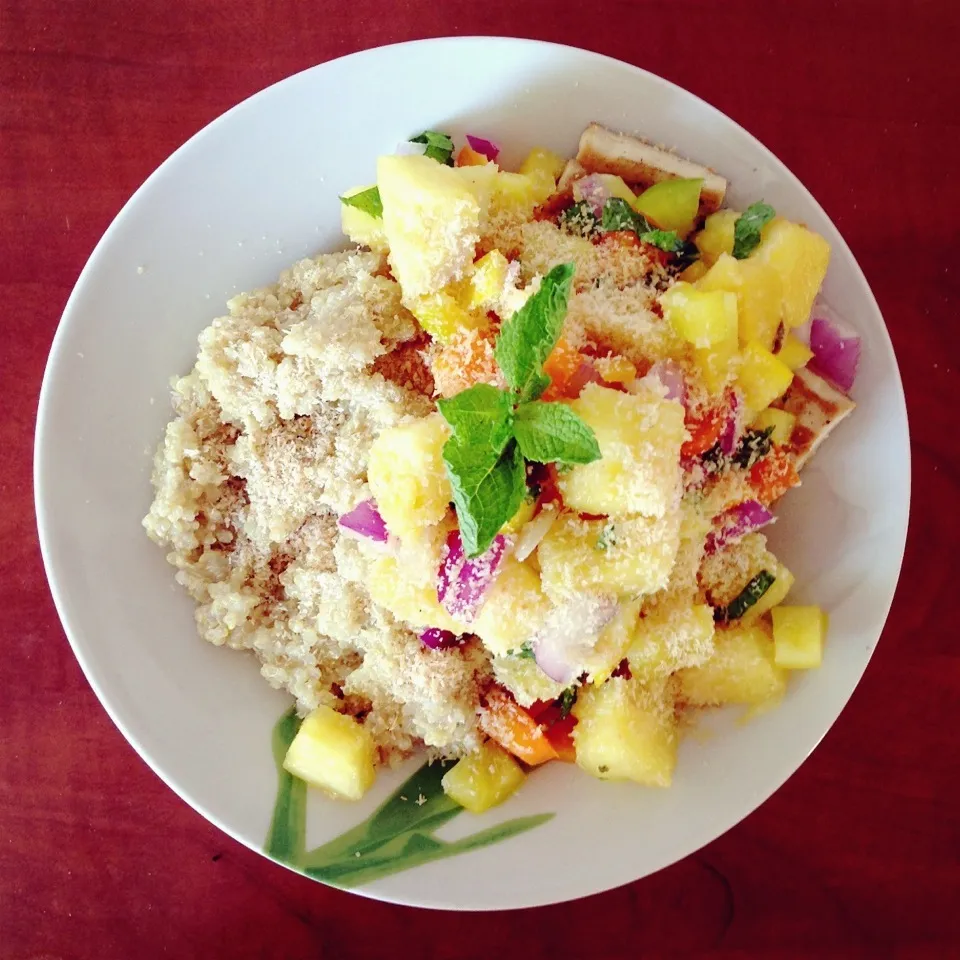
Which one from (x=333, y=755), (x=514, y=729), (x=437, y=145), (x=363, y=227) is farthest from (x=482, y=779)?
(x=437, y=145)

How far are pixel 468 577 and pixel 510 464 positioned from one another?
19 centimetres

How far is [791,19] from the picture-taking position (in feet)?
5.62

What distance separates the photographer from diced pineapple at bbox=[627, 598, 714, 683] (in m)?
1.36

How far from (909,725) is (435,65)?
5.31 feet

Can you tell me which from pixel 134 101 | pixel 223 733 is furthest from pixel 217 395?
pixel 134 101

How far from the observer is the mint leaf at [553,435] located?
1.12 m

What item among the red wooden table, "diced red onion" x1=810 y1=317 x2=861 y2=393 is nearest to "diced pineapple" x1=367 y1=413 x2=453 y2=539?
"diced red onion" x1=810 y1=317 x2=861 y2=393

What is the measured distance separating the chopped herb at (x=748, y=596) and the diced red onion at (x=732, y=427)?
24 centimetres

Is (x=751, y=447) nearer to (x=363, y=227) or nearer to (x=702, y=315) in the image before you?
(x=702, y=315)

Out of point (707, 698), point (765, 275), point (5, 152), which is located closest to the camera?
point (765, 275)

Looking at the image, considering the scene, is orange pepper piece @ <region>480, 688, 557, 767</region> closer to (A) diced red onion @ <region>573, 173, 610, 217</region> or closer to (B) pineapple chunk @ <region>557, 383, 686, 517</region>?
(B) pineapple chunk @ <region>557, 383, 686, 517</region>

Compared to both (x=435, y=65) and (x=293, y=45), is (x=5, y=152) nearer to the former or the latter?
(x=293, y=45)

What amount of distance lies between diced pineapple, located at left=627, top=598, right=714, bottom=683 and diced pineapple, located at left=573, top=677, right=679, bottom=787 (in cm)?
7

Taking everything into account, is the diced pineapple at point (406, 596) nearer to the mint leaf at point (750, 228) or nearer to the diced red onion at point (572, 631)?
the diced red onion at point (572, 631)
